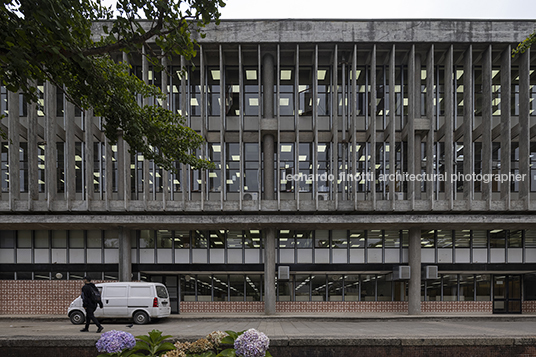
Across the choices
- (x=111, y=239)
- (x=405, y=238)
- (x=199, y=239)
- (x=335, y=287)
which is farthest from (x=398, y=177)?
(x=111, y=239)

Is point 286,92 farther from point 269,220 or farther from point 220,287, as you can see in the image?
point 220,287

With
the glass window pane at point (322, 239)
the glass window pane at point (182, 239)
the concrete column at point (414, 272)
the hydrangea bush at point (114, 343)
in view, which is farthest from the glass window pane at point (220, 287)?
the hydrangea bush at point (114, 343)

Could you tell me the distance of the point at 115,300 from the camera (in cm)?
1229

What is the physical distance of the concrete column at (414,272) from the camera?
15180 mm

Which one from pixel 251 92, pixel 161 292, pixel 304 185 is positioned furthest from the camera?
Answer: pixel 251 92

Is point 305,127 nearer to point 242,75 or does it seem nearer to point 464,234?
point 242,75

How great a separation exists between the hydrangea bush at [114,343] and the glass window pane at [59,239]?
15808 mm

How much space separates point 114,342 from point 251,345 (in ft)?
4.95

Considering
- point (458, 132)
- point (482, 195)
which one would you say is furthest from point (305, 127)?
point (482, 195)

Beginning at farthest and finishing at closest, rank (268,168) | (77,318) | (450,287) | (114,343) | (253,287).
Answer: (450,287)
(253,287)
(268,168)
(77,318)
(114,343)

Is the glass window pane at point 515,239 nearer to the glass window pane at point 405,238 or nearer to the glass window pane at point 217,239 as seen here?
the glass window pane at point 405,238

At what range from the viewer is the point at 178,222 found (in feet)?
48.3

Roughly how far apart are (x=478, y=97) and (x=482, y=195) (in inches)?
213

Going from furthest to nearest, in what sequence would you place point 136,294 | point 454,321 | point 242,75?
point 242,75
point 454,321
point 136,294
